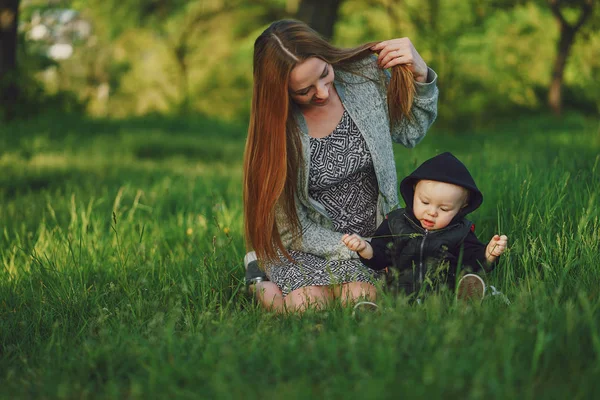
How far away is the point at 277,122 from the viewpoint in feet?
11.1

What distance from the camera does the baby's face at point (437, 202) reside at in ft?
9.87

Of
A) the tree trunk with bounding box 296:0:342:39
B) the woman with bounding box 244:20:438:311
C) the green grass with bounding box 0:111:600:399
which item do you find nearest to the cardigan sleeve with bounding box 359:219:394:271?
the woman with bounding box 244:20:438:311

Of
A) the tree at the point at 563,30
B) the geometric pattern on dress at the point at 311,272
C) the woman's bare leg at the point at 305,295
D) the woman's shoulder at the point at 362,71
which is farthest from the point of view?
the tree at the point at 563,30

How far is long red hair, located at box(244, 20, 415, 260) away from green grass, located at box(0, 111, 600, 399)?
0.31 m

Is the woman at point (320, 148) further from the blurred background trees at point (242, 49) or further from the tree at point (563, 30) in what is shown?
the tree at point (563, 30)

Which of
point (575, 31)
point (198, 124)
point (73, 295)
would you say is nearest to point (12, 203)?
point (73, 295)

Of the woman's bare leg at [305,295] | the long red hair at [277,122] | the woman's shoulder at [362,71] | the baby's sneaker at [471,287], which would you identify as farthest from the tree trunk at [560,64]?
the baby's sneaker at [471,287]

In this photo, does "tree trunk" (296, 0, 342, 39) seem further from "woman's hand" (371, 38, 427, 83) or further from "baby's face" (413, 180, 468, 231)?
"baby's face" (413, 180, 468, 231)

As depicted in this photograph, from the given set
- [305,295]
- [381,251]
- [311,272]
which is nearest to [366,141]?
[381,251]

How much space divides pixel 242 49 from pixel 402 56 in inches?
605

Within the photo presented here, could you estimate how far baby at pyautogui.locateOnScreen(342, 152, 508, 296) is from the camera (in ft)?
9.86

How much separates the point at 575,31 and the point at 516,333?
1216cm

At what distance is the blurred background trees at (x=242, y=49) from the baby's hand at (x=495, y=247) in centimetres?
868

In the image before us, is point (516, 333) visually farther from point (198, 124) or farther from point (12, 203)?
point (198, 124)
